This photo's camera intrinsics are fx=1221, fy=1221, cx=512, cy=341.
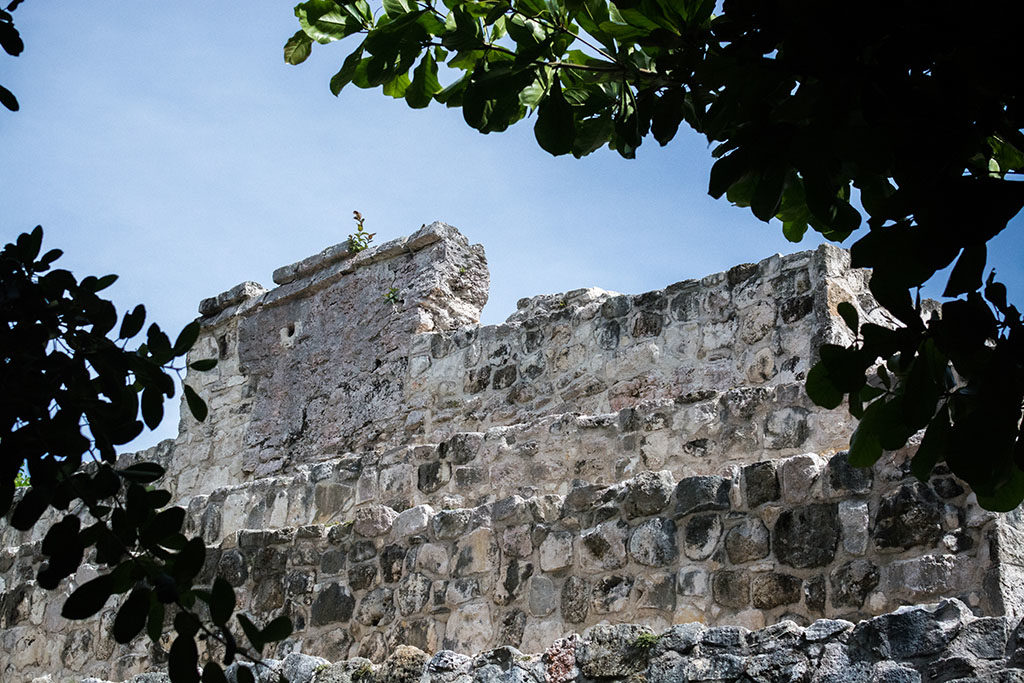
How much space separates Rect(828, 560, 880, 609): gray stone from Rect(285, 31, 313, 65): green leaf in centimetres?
245

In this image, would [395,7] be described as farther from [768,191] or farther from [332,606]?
[332,606]

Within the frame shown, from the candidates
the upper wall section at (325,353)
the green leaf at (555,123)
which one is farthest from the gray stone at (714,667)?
the upper wall section at (325,353)

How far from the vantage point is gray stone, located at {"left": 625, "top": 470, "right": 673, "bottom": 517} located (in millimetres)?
4559

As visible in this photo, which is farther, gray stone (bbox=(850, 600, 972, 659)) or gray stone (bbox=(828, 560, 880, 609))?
gray stone (bbox=(828, 560, 880, 609))

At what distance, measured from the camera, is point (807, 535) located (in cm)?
419

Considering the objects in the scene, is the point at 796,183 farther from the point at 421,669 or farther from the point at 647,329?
the point at 647,329

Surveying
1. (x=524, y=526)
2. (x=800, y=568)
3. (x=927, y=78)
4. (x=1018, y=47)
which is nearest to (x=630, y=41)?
(x=927, y=78)

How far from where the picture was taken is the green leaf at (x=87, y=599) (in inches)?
77.5

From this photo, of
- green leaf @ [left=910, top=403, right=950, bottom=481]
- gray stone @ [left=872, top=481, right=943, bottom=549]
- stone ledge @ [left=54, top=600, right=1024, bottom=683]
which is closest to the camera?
green leaf @ [left=910, top=403, right=950, bottom=481]

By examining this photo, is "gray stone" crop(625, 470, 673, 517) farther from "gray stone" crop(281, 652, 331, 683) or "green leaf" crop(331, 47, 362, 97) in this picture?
"green leaf" crop(331, 47, 362, 97)


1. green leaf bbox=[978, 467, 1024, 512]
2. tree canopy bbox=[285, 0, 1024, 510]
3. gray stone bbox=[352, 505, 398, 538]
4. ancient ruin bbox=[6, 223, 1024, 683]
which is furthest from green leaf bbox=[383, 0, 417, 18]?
gray stone bbox=[352, 505, 398, 538]

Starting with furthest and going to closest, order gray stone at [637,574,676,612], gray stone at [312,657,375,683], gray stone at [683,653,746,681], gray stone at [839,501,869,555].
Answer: gray stone at [637,574,676,612], gray stone at [312,657,375,683], gray stone at [839,501,869,555], gray stone at [683,653,746,681]

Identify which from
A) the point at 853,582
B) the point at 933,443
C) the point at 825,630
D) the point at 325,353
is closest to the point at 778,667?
the point at 825,630

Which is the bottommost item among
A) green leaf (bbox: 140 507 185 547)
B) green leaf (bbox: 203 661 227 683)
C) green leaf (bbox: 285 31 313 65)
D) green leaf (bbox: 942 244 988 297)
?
green leaf (bbox: 203 661 227 683)
